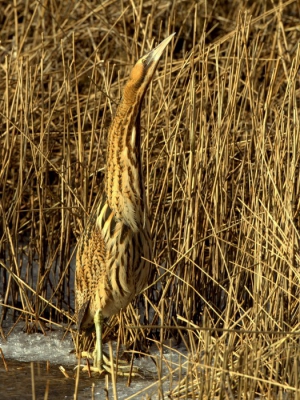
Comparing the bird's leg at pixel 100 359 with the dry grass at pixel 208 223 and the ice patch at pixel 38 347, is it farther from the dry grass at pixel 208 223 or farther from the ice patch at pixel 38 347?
the ice patch at pixel 38 347

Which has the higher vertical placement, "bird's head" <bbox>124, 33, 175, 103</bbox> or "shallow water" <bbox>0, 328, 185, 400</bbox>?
"bird's head" <bbox>124, 33, 175, 103</bbox>

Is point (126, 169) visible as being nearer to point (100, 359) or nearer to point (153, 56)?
point (153, 56)

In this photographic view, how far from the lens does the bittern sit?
13.2 ft

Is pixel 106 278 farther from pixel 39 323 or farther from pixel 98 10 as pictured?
pixel 98 10

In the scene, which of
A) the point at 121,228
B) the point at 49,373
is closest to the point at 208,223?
the point at 121,228

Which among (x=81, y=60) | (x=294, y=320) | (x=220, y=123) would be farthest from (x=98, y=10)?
(x=294, y=320)

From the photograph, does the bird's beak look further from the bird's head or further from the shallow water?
the shallow water

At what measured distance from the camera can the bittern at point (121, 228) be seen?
4.03 meters

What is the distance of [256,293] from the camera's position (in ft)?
11.8

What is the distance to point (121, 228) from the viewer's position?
4.03 meters

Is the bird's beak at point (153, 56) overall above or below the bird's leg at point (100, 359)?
above

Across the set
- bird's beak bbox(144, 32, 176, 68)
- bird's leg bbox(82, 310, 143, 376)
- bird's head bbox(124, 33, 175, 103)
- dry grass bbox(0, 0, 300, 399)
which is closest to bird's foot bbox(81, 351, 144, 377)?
bird's leg bbox(82, 310, 143, 376)

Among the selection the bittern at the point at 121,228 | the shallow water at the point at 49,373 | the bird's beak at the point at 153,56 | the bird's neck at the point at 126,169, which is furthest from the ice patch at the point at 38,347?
the bird's beak at the point at 153,56

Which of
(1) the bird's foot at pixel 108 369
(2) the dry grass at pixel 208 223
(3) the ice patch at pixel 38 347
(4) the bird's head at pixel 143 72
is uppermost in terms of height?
(4) the bird's head at pixel 143 72
